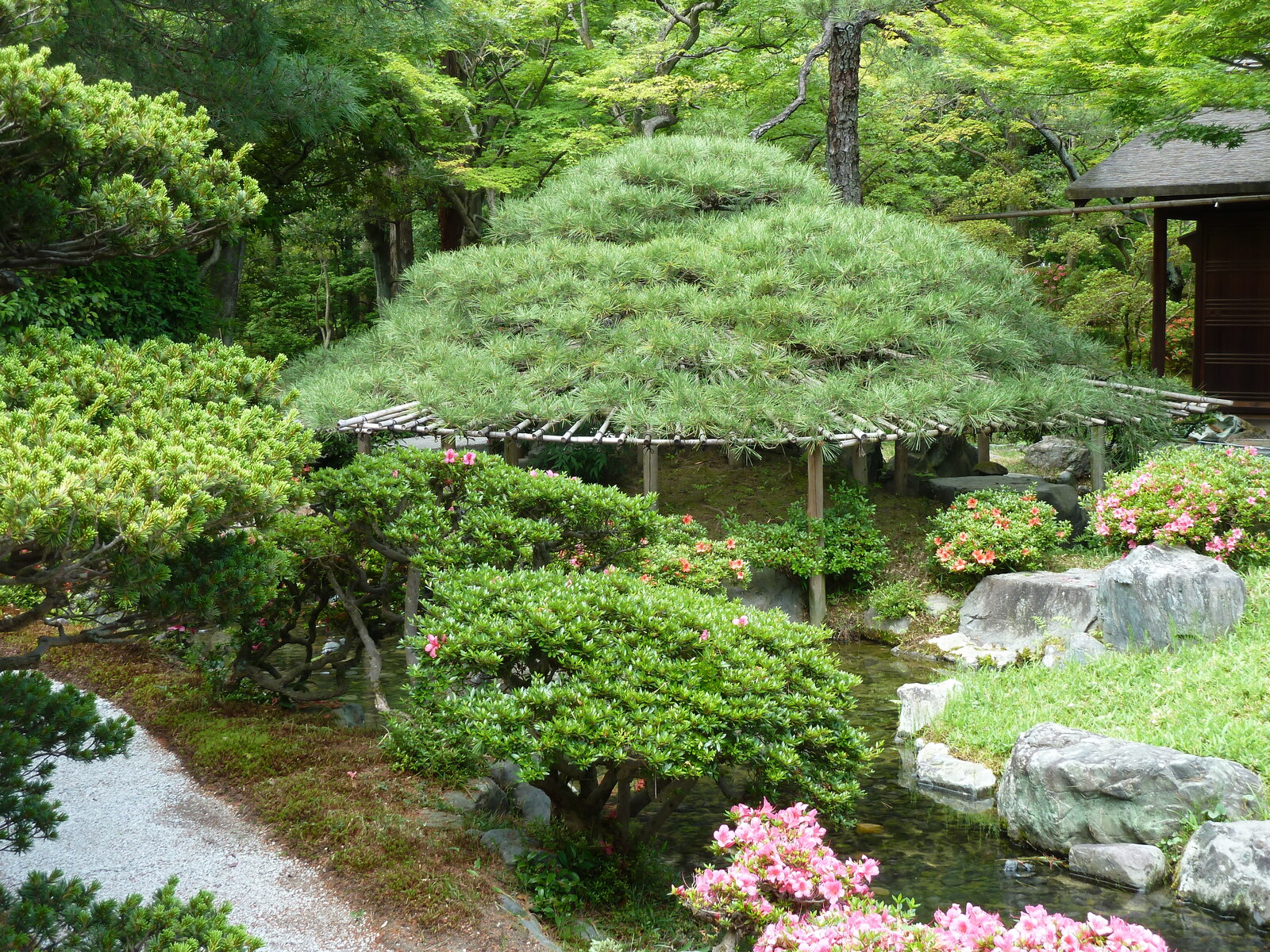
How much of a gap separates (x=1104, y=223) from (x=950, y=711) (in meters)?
16.5

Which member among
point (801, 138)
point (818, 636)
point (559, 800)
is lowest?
point (559, 800)

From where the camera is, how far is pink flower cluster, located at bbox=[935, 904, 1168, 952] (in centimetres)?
347

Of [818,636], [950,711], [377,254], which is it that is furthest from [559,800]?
[377,254]

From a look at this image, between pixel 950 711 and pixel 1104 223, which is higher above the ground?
pixel 1104 223

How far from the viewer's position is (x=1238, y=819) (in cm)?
611

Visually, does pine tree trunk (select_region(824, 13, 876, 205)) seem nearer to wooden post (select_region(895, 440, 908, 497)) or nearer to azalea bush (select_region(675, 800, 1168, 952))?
wooden post (select_region(895, 440, 908, 497))

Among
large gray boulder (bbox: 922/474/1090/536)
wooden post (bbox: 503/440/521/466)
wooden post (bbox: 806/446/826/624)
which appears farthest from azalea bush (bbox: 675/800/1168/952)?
large gray boulder (bbox: 922/474/1090/536)

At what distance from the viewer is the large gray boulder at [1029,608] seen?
9672mm

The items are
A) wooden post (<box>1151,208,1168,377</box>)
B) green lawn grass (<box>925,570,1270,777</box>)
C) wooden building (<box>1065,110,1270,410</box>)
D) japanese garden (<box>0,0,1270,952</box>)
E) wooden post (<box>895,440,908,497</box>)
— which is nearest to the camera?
japanese garden (<box>0,0,1270,952</box>)

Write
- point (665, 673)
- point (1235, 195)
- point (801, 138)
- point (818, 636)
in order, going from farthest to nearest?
1. point (801, 138)
2. point (1235, 195)
3. point (818, 636)
4. point (665, 673)

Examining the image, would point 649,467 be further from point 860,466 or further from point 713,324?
point 860,466

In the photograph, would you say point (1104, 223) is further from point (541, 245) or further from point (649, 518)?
point (649, 518)

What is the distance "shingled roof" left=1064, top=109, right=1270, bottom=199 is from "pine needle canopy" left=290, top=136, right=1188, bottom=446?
8.44 ft

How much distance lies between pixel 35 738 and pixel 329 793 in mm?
2265
